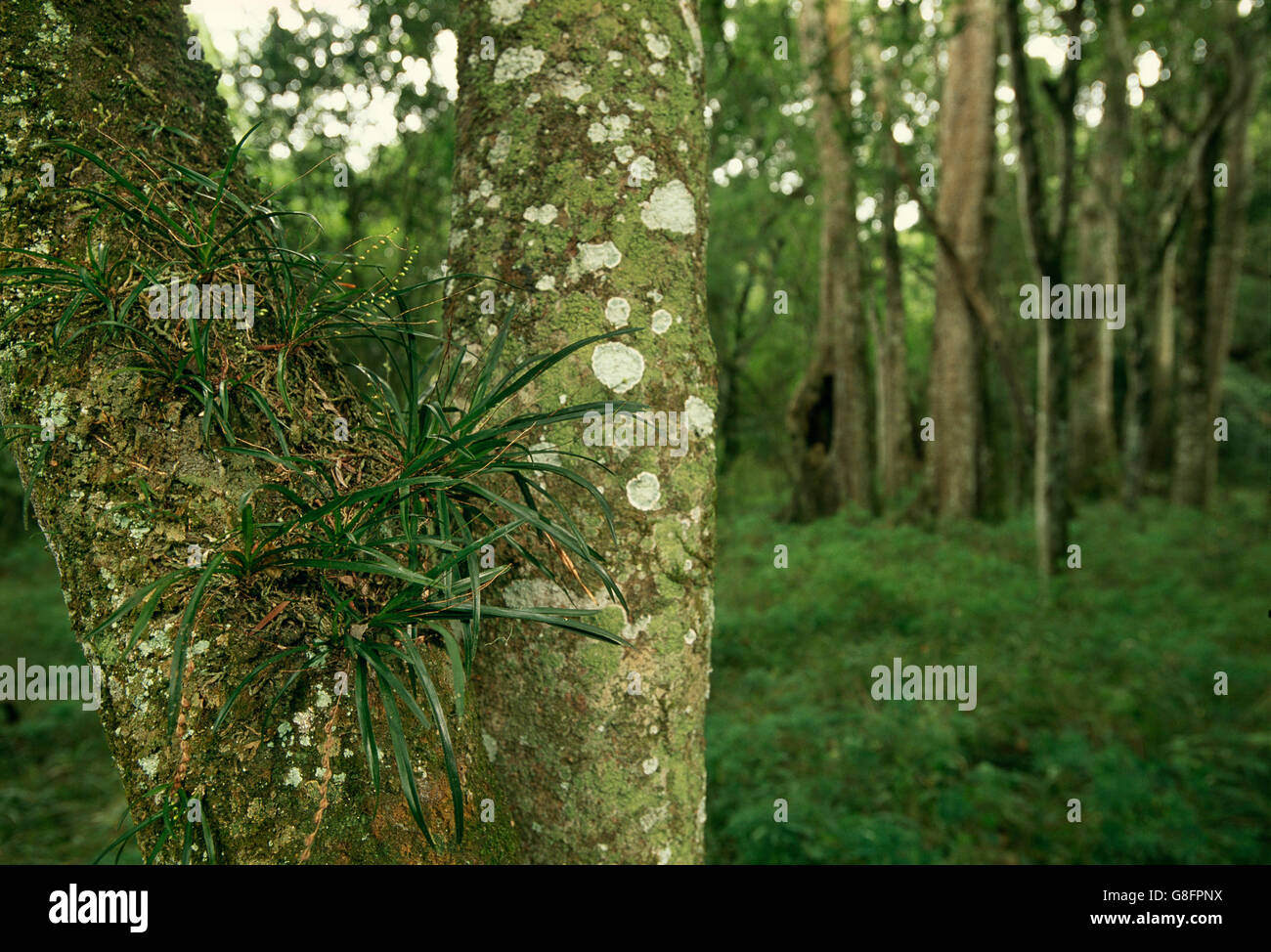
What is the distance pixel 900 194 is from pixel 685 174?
1467 centimetres

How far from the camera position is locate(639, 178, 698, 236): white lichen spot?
1588mm

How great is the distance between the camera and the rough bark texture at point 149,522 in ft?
3.59

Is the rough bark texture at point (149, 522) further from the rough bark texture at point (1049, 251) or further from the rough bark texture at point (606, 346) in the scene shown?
the rough bark texture at point (1049, 251)

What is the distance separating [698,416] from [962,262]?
10018 mm

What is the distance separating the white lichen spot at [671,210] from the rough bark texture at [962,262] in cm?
978

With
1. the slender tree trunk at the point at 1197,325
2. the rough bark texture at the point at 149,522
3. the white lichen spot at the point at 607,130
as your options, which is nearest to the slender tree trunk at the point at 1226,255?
the slender tree trunk at the point at 1197,325

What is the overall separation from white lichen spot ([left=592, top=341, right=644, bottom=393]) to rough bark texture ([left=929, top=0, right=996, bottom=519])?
32.7 feet

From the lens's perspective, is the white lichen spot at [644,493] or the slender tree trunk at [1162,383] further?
the slender tree trunk at [1162,383]

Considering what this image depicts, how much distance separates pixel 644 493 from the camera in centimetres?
153

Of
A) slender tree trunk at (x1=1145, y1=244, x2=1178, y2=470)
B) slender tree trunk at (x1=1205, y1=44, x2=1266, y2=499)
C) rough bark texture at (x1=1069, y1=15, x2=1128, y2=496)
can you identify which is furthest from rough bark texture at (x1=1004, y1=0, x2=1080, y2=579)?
slender tree trunk at (x1=1145, y1=244, x2=1178, y2=470)

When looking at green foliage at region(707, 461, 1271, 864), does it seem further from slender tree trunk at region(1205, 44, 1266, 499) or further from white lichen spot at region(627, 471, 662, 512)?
slender tree trunk at region(1205, 44, 1266, 499)
